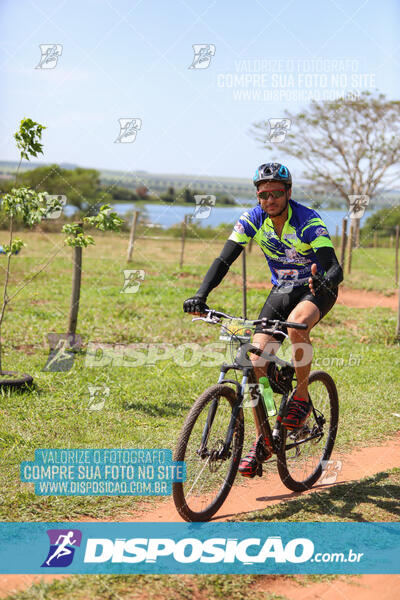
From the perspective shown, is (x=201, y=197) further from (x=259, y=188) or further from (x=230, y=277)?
(x=259, y=188)

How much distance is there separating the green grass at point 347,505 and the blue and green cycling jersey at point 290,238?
166 cm

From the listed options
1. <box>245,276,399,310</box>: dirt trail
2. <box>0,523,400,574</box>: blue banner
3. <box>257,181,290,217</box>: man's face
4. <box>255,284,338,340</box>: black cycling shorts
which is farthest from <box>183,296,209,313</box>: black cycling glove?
<box>245,276,399,310</box>: dirt trail

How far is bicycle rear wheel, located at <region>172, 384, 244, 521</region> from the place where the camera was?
3.74m

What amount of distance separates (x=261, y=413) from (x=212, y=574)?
114cm

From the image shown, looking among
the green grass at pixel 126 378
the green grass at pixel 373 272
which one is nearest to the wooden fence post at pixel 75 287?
the green grass at pixel 126 378

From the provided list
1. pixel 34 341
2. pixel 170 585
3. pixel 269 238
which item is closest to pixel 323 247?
pixel 269 238

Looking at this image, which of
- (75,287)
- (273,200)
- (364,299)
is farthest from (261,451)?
(364,299)

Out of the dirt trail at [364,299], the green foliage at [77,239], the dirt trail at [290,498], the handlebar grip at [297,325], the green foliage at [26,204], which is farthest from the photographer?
the dirt trail at [364,299]

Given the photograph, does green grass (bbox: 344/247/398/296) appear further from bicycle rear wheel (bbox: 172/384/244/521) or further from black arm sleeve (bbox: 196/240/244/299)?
bicycle rear wheel (bbox: 172/384/244/521)

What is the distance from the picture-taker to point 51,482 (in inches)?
179

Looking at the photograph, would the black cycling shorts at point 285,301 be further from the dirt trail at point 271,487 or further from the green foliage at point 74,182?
the green foliage at point 74,182

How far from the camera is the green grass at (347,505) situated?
166 inches

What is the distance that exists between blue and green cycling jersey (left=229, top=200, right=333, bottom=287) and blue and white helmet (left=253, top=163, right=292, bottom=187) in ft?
0.87

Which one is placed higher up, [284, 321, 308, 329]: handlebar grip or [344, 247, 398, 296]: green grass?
[344, 247, 398, 296]: green grass
